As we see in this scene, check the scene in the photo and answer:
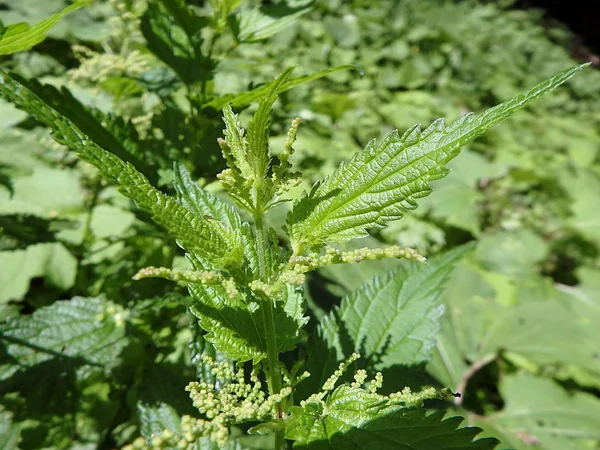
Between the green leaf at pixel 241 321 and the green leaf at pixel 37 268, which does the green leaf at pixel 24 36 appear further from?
the green leaf at pixel 37 268

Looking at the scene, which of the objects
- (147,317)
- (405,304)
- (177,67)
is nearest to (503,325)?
(405,304)

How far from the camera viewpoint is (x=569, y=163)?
554 centimetres

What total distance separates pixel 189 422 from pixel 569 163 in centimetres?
594

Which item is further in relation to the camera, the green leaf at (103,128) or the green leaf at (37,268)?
the green leaf at (37,268)

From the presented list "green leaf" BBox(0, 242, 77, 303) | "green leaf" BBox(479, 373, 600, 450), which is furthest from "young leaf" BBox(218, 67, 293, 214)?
"green leaf" BBox(479, 373, 600, 450)

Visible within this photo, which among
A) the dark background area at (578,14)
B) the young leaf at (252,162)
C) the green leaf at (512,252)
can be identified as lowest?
the young leaf at (252,162)

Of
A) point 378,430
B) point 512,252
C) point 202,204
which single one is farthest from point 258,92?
point 512,252

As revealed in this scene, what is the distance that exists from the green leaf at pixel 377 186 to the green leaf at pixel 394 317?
1.49ft

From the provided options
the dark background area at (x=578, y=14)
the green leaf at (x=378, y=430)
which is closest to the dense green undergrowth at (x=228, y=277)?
the green leaf at (x=378, y=430)

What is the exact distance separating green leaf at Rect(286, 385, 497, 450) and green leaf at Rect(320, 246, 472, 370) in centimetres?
33

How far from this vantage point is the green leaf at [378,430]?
78 cm

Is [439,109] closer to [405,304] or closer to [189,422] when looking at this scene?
[405,304]

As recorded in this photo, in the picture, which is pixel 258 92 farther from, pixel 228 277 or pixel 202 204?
pixel 228 277

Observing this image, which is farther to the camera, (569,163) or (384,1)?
(384,1)
